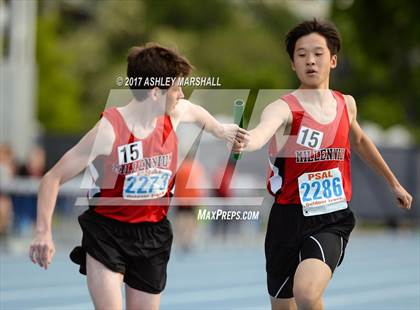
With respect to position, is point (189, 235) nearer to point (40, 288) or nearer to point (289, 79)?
point (40, 288)

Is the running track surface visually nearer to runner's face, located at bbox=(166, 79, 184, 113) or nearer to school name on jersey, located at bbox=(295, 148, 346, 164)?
school name on jersey, located at bbox=(295, 148, 346, 164)

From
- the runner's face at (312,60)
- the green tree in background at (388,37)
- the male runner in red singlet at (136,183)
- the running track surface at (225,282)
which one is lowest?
the green tree in background at (388,37)

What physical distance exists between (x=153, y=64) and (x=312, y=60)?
0.96 meters

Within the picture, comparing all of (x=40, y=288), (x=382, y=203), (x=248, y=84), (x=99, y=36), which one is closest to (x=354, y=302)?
(x=40, y=288)

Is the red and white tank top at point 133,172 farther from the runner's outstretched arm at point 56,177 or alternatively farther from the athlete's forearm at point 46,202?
the athlete's forearm at point 46,202

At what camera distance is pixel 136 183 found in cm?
594

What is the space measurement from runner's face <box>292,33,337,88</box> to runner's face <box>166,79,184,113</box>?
0.75 metres

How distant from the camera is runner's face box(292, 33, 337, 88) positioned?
247 inches

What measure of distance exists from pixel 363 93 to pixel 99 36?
20.2 metres

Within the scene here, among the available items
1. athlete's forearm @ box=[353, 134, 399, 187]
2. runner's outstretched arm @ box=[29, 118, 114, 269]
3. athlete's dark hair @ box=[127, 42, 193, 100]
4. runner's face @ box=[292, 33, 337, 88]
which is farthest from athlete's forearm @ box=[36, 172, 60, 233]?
athlete's forearm @ box=[353, 134, 399, 187]

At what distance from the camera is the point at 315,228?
628 centimetres

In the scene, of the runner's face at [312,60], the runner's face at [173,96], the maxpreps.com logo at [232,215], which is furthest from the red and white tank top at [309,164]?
the maxpreps.com logo at [232,215]

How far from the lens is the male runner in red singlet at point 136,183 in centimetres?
586

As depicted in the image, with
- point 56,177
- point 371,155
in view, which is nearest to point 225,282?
point 371,155
